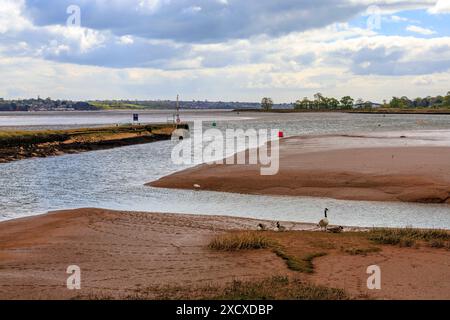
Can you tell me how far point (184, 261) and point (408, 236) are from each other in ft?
27.3

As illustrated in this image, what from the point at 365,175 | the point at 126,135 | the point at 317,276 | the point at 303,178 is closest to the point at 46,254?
the point at 317,276

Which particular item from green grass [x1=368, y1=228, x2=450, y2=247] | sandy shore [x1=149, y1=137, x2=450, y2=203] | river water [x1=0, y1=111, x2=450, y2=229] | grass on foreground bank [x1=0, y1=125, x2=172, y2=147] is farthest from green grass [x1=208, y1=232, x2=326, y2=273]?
grass on foreground bank [x1=0, y1=125, x2=172, y2=147]

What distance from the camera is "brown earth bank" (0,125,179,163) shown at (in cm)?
5203

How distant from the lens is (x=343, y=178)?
1227 inches

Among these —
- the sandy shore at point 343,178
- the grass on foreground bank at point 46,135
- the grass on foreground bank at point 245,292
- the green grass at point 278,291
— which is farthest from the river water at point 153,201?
the grass on foreground bank at point 46,135

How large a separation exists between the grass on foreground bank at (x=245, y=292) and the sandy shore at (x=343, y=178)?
15.8m

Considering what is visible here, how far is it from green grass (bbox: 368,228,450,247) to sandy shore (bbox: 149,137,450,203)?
8.69 metres

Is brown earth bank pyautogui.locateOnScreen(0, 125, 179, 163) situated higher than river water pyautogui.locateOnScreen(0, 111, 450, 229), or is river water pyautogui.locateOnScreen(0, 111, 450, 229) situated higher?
brown earth bank pyautogui.locateOnScreen(0, 125, 179, 163)

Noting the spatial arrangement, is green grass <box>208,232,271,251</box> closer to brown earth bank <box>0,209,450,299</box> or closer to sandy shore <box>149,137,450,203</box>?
brown earth bank <box>0,209,450,299</box>

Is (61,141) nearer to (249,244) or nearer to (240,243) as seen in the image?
(240,243)
